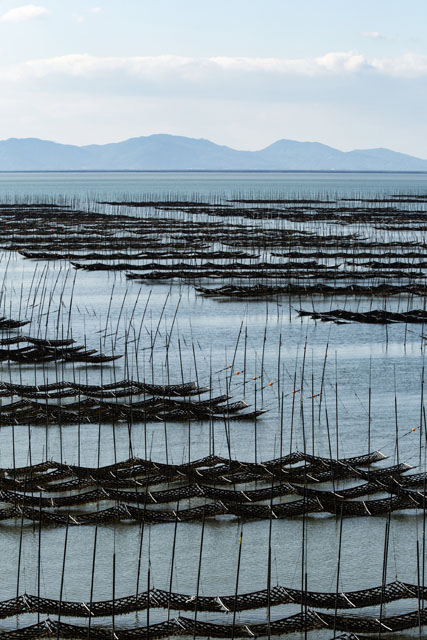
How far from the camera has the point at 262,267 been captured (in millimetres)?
42750

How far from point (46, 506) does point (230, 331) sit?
17.2 m

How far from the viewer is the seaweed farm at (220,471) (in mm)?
11555

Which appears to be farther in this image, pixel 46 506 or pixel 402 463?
pixel 402 463

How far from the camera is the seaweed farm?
1155 cm

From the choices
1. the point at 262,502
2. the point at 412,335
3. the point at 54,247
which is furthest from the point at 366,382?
the point at 54,247

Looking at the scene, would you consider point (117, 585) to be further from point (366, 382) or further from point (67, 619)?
point (366, 382)

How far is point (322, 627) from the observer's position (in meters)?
10.8

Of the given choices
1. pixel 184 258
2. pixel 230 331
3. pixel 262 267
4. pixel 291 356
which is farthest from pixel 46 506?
pixel 184 258

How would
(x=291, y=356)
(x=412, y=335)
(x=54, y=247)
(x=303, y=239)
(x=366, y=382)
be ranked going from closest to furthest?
(x=366, y=382)
(x=291, y=356)
(x=412, y=335)
(x=54, y=247)
(x=303, y=239)

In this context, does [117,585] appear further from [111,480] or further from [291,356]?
[291,356]

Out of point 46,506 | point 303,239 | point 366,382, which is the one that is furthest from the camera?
point 303,239

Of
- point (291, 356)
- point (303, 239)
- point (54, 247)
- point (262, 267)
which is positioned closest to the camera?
point (291, 356)

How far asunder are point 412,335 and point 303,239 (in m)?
24.7

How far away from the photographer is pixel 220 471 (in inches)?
634
